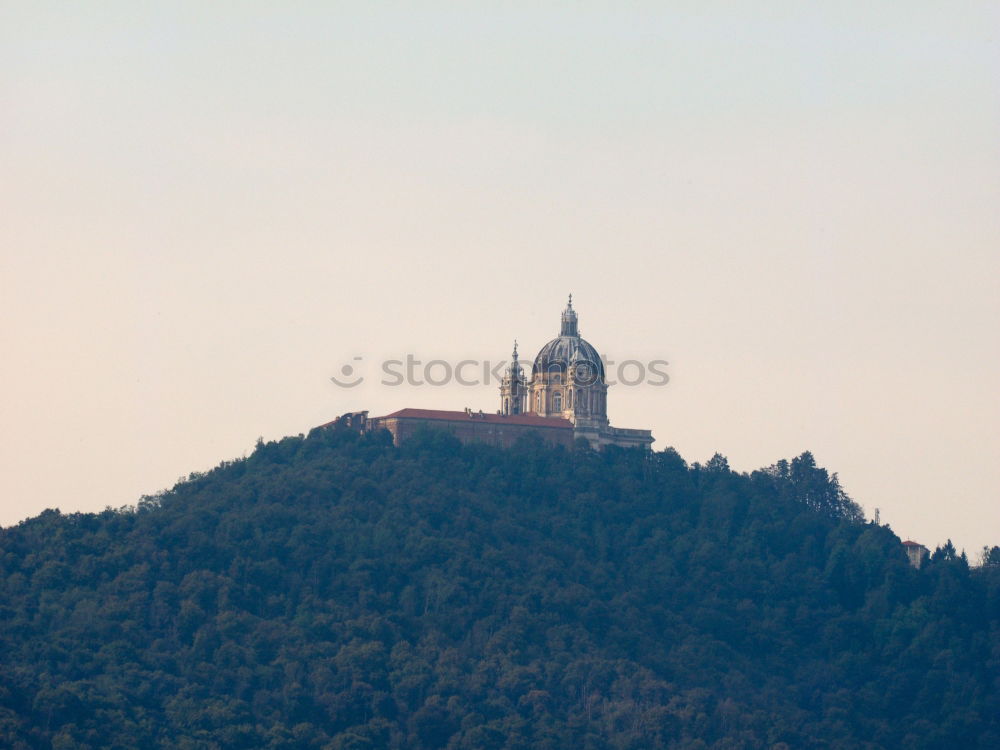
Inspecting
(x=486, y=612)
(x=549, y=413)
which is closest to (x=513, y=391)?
(x=549, y=413)

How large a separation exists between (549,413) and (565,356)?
2795 millimetres

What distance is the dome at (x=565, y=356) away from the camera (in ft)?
440

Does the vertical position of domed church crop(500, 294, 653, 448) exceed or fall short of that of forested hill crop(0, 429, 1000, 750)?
it exceeds it

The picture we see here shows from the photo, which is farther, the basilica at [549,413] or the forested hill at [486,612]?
the basilica at [549,413]

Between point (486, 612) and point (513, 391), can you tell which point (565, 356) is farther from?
point (486, 612)

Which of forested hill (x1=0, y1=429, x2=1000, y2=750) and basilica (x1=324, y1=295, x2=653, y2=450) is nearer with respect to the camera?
forested hill (x1=0, y1=429, x2=1000, y2=750)

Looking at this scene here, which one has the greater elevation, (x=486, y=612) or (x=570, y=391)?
(x=570, y=391)

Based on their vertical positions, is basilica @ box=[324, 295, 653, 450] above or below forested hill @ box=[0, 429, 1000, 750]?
above

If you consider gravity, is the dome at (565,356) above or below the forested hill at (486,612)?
above

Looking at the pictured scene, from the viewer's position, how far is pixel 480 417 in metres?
131

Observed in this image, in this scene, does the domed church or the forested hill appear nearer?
the forested hill

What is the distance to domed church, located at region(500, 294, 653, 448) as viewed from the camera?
436 ft

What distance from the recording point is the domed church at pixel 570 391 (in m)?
133

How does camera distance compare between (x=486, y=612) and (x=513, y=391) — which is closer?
(x=486, y=612)
